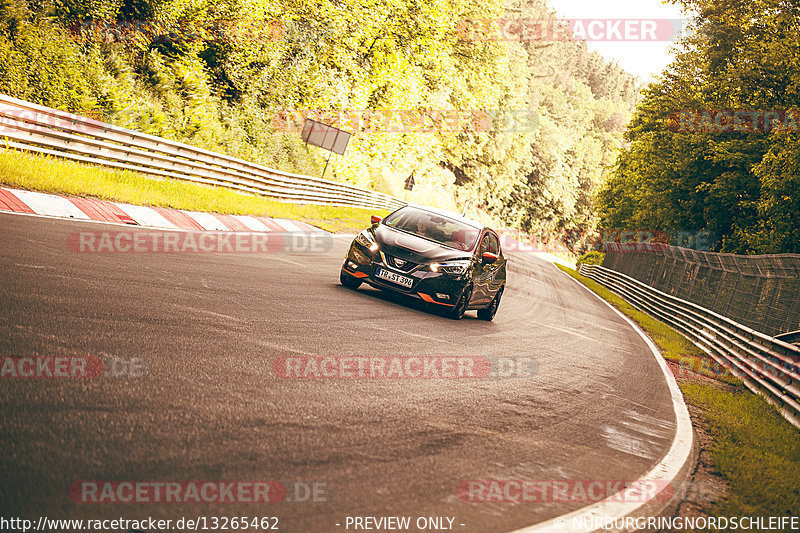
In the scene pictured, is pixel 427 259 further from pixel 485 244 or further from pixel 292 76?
pixel 292 76

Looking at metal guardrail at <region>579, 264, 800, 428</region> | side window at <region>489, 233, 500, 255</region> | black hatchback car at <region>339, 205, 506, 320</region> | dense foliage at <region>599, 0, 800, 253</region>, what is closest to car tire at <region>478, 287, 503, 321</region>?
black hatchback car at <region>339, 205, 506, 320</region>

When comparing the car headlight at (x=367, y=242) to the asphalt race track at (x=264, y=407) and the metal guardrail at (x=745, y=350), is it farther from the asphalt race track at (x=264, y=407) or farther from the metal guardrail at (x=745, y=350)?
the metal guardrail at (x=745, y=350)

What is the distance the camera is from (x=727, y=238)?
103 feet

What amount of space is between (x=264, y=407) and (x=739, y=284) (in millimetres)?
14076

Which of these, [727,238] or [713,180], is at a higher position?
[713,180]

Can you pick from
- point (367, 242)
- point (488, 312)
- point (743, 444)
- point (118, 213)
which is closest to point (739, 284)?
point (488, 312)

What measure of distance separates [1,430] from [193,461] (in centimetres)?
91

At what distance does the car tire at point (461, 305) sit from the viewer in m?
10.8

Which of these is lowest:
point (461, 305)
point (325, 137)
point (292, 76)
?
point (461, 305)

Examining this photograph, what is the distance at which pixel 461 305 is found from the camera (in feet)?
35.7

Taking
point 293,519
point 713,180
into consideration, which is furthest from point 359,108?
point 293,519

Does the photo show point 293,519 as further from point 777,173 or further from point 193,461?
point 777,173

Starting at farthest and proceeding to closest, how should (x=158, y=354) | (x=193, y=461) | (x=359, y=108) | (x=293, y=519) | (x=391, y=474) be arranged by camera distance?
1. (x=359, y=108)
2. (x=158, y=354)
3. (x=391, y=474)
4. (x=193, y=461)
5. (x=293, y=519)

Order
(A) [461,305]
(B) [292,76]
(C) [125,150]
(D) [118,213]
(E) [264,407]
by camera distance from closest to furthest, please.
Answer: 1. (E) [264,407]
2. (A) [461,305]
3. (D) [118,213]
4. (C) [125,150]
5. (B) [292,76]
